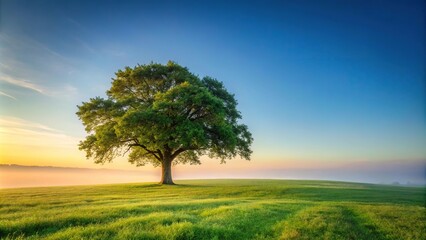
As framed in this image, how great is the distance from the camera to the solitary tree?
122 ft

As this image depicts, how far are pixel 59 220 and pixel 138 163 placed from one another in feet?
123

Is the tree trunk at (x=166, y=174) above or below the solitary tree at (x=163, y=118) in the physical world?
below

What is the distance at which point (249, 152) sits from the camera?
4625 centimetres

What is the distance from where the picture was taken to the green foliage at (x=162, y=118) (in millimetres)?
37219

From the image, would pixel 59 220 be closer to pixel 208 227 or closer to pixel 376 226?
pixel 208 227

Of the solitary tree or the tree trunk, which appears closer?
the solitary tree


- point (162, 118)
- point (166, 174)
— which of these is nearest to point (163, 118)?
point (162, 118)

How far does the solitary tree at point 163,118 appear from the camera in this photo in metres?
37.2

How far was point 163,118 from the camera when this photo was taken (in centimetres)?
3703

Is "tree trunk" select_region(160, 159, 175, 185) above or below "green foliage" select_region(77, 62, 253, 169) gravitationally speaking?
below

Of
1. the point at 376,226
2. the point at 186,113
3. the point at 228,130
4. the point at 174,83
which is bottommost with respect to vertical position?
the point at 376,226

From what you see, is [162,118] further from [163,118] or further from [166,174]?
[166,174]

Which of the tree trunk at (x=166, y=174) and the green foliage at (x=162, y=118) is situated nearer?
the green foliage at (x=162, y=118)

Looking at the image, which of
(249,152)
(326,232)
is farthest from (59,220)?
(249,152)
